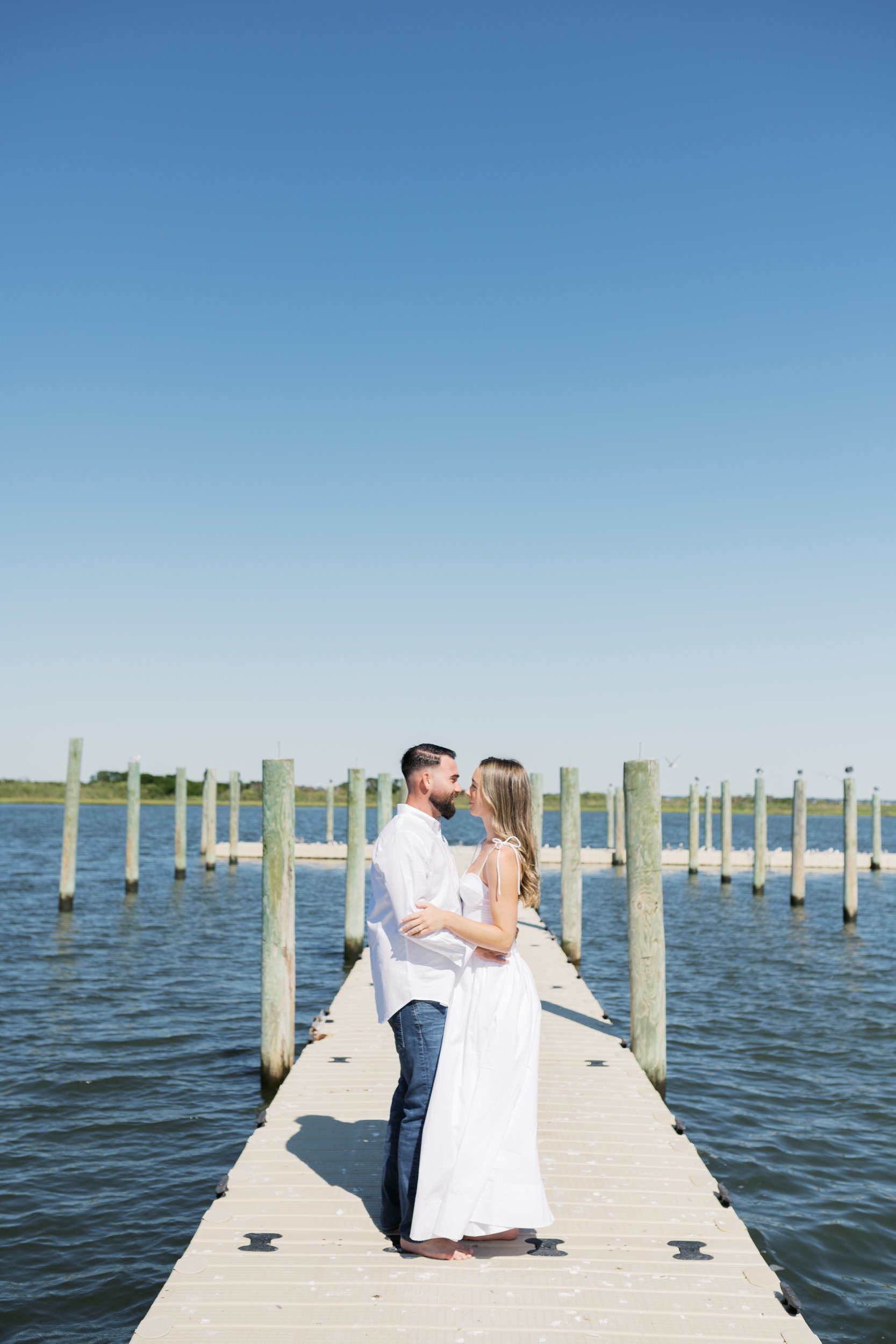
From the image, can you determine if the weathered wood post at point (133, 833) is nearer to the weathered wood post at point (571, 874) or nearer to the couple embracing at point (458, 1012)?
the weathered wood post at point (571, 874)

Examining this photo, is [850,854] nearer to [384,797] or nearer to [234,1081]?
[384,797]

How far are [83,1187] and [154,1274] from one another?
1513 mm

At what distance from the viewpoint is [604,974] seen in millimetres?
14523

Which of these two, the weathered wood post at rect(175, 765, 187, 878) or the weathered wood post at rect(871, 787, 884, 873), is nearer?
the weathered wood post at rect(175, 765, 187, 878)

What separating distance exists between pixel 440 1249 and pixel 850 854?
65.5ft

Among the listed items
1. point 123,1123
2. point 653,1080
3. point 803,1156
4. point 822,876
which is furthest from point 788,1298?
point 822,876

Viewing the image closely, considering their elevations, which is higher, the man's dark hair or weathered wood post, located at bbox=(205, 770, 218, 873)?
the man's dark hair

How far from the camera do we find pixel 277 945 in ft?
26.0

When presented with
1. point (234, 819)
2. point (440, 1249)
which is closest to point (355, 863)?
point (440, 1249)

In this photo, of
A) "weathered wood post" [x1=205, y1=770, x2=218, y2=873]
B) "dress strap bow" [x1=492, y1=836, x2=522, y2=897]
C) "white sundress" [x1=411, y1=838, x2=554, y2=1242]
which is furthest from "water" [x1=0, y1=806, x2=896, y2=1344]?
"weathered wood post" [x1=205, y1=770, x2=218, y2=873]

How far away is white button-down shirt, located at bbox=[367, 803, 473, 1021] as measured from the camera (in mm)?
3682

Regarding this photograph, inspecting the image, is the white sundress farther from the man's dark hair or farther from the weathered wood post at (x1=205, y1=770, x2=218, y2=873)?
the weathered wood post at (x1=205, y1=770, x2=218, y2=873)

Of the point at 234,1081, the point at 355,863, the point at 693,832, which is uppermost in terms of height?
the point at 355,863

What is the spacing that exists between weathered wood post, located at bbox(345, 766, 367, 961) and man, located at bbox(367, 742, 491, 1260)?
1008cm
